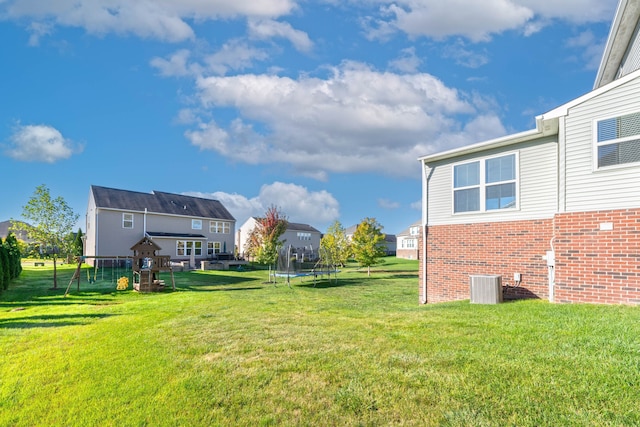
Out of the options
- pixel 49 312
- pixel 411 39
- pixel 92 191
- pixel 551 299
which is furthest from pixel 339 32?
pixel 92 191

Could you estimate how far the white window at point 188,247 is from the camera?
3375cm

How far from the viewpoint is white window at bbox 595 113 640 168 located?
7.69 metres

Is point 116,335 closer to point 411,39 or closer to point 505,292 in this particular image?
point 505,292

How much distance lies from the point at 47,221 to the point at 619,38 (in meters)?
25.7

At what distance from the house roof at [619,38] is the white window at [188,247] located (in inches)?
1286

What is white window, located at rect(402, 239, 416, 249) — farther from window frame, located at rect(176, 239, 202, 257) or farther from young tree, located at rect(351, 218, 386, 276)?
window frame, located at rect(176, 239, 202, 257)

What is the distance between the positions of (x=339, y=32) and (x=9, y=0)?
1073cm

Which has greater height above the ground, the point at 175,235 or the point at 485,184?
the point at 485,184

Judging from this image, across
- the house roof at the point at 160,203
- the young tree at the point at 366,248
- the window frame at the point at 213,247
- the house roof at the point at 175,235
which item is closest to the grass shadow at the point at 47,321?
the young tree at the point at 366,248

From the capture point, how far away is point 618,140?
791 centimetres

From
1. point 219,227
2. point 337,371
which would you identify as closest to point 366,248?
point 219,227

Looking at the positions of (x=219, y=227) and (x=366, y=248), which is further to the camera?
(x=219, y=227)

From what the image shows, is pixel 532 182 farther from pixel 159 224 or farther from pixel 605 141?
pixel 159 224

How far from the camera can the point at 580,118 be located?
331 inches
